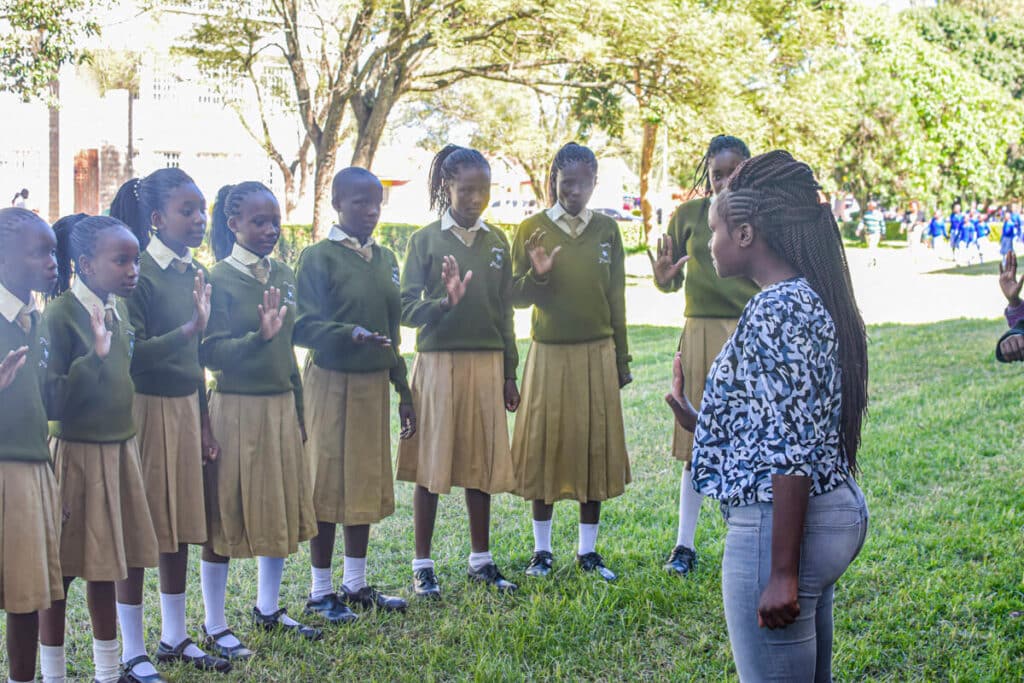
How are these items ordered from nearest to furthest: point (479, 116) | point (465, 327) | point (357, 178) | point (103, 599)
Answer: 1. point (103, 599)
2. point (357, 178)
3. point (465, 327)
4. point (479, 116)

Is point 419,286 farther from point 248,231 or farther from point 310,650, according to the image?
point 310,650

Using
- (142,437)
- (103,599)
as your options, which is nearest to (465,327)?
(142,437)

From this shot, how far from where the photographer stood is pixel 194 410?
13.6 ft

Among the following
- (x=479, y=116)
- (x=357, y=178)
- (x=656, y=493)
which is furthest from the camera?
(x=479, y=116)

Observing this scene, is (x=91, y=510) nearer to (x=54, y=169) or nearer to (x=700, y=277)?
(x=700, y=277)

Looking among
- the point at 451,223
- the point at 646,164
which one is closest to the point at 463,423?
the point at 451,223

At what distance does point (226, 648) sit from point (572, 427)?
1.95 m

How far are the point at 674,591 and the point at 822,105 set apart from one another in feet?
81.1

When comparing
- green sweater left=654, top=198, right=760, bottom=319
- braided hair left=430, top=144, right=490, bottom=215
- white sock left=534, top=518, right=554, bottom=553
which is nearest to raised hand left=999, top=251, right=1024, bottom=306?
green sweater left=654, top=198, right=760, bottom=319

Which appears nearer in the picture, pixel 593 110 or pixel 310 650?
pixel 310 650

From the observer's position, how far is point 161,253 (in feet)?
13.6

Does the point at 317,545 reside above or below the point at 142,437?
below

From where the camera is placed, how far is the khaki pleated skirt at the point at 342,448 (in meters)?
4.61

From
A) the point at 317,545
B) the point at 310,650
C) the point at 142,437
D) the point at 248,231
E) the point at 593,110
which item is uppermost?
the point at 593,110
